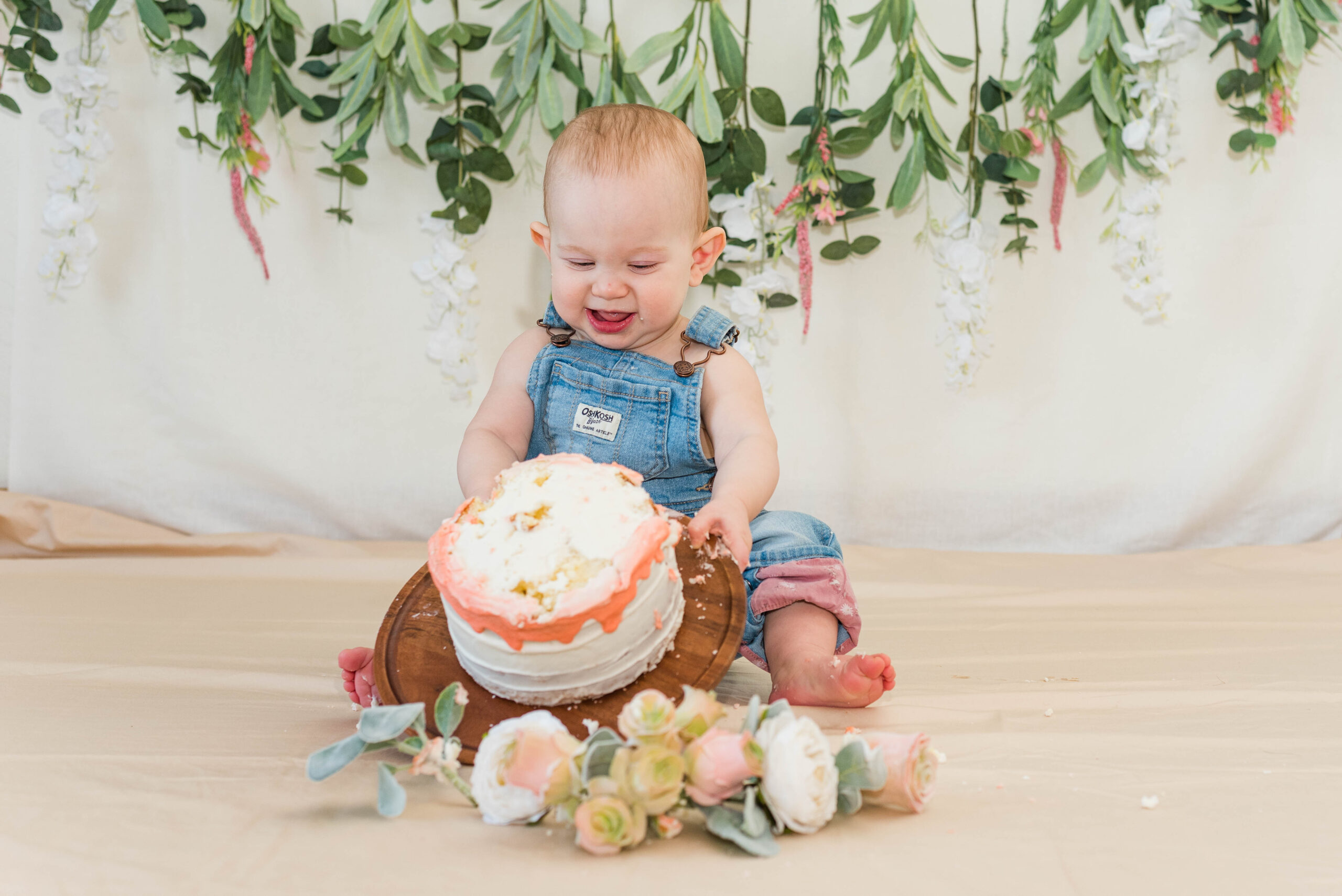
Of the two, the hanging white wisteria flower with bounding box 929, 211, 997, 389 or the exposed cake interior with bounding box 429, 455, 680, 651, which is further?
the hanging white wisteria flower with bounding box 929, 211, 997, 389

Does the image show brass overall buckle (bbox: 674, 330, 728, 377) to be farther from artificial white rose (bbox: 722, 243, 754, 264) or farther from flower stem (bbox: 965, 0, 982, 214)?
flower stem (bbox: 965, 0, 982, 214)

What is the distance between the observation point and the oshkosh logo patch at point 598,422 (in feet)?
4.12

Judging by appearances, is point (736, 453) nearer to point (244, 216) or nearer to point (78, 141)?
point (244, 216)

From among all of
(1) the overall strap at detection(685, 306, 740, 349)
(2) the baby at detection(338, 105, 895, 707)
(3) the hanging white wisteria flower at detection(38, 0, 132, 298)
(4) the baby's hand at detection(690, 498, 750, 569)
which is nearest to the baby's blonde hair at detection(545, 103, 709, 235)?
(2) the baby at detection(338, 105, 895, 707)

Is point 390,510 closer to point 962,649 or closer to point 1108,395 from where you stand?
point 962,649

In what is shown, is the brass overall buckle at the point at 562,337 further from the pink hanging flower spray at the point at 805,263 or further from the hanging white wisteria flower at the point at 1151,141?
the hanging white wisteria flower at the point at 1151,141

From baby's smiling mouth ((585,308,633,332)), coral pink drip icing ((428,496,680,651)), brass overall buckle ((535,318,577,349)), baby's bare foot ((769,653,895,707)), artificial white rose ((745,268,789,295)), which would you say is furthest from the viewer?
artificial white rose ((745,268,789,295))

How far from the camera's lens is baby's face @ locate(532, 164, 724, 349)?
3.69 feet

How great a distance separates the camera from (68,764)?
2.59ft

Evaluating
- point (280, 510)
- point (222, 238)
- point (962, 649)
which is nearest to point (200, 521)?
point (280, 510)

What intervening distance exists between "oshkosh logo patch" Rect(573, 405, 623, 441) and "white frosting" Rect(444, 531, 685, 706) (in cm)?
39

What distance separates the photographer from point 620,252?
1145mm

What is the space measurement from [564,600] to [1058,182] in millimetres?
1358

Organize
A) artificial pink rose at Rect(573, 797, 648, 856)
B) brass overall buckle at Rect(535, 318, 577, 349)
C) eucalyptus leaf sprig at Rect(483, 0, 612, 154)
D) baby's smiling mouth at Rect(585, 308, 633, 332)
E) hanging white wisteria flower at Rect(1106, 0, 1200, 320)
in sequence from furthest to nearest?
hanging white wisteria flower at Rect(1106, 0, 1200, 320)
eucalyptus leaf sprig at Rect(483, 0, 612, 154)
brass overall buckle at Rect(535, 318, 577, 349)
baby's smiling mouth at Rect(585, 308, 633, 332)
artificial pink rose at Rect(573, 797, 648, 856)
